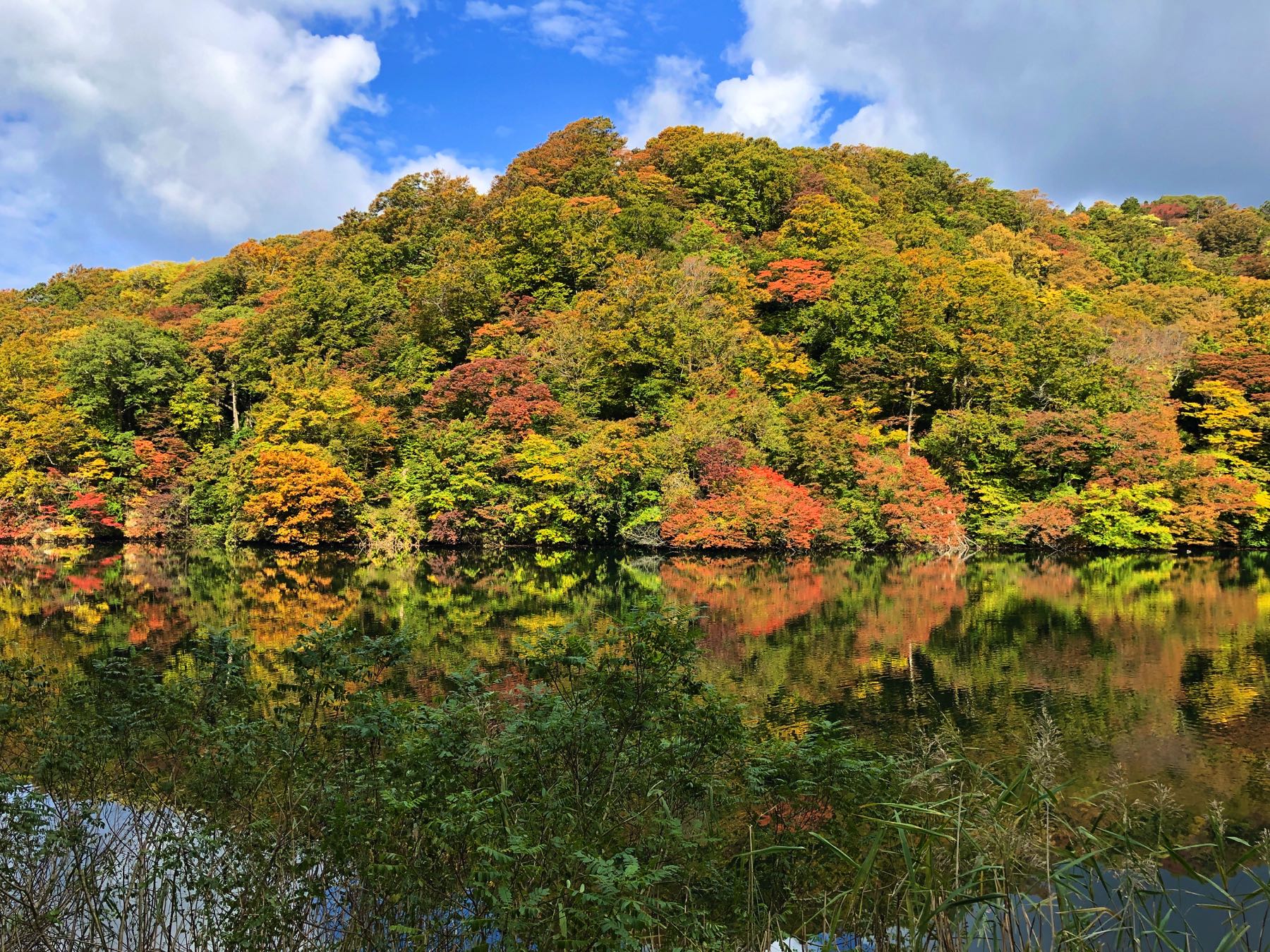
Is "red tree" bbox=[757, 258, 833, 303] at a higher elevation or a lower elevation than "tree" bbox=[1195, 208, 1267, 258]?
lower

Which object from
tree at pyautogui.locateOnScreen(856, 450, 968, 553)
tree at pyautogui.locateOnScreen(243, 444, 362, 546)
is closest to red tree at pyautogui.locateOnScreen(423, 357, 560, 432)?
tree at pyautogui.locateOnScreen(243, 444, 362, 546)

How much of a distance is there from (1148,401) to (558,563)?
20125 millimetres

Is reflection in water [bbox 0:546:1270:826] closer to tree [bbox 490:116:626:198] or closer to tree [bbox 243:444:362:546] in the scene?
tree [bbox 243:444:362:546]

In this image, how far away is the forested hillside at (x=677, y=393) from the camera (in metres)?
24.3

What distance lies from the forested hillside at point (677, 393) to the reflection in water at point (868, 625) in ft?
7.92

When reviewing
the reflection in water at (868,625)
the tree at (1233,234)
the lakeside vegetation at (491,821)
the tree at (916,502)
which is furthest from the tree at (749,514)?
the tree at (1233,234)

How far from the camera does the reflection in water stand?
26.6 ft

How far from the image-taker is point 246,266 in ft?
149

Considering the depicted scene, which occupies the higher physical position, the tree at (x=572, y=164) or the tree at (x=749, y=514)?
the tree at (x=572, y=164)

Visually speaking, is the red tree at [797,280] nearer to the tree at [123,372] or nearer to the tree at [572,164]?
the tree at [572,164]

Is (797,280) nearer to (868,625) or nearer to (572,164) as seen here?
(572,164)

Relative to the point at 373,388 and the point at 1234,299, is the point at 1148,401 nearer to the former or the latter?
the point at 1234,299

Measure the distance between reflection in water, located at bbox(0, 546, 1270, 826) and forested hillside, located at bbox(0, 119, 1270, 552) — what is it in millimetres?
2413

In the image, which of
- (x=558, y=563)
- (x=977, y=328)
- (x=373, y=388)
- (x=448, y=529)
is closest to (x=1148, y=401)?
(x=977, y=328)
